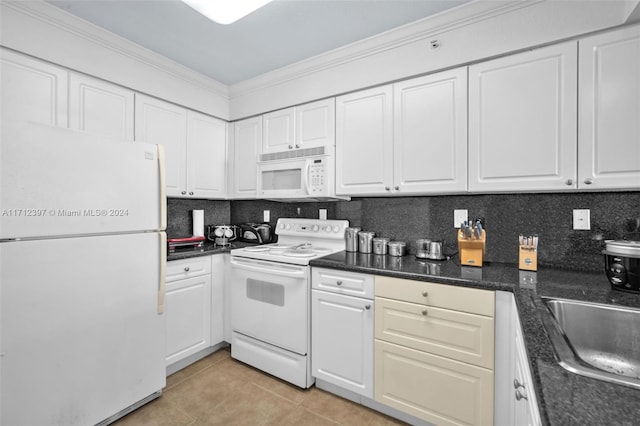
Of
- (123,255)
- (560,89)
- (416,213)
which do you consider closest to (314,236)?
(416,213)

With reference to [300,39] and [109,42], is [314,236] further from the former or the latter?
[109,42]

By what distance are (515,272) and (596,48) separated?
1239 mm

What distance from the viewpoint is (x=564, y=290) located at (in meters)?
1.30

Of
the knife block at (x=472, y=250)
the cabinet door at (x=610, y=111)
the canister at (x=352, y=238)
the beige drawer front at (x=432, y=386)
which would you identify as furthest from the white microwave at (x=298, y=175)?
the cabinet door at (x=610, y=111)

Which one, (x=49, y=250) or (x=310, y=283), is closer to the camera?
(x=49, y=250)

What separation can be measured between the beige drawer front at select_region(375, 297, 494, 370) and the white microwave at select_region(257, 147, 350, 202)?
99 cm

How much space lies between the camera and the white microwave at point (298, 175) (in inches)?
91.9

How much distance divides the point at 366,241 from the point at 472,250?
758 mm

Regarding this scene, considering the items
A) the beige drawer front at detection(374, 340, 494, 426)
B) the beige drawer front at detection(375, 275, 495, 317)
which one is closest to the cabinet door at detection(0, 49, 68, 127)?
the beige drawer front at detection(375, 275, 495, 317)

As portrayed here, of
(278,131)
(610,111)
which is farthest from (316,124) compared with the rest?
(610,111)

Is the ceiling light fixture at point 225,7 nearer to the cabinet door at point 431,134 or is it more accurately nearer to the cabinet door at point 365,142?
the cabinet door at point 365,142

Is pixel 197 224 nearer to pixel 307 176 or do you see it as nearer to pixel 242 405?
pixel 307 176

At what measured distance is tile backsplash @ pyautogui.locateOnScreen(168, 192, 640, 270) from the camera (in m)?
1.69

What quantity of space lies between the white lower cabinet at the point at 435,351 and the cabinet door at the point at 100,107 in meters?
2.17
